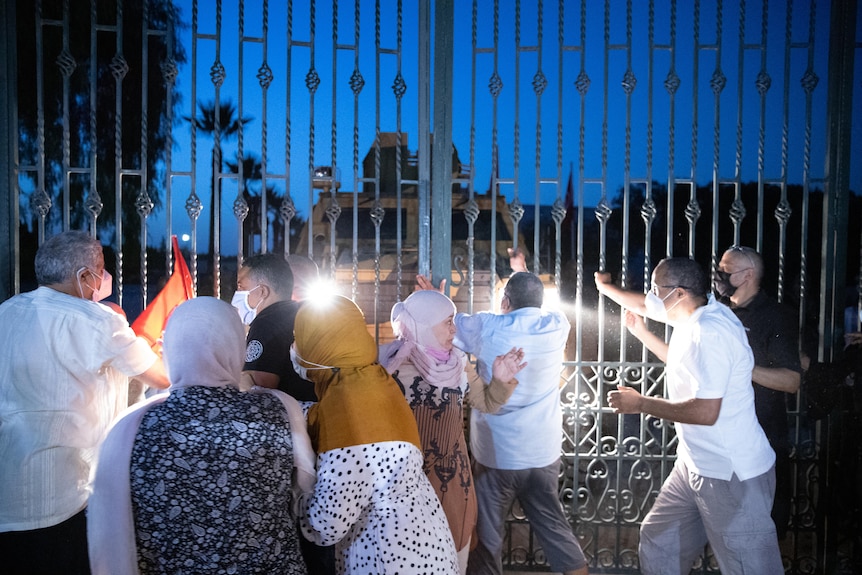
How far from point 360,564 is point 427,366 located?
0.84m

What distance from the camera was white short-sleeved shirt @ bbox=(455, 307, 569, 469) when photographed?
3.49 meters

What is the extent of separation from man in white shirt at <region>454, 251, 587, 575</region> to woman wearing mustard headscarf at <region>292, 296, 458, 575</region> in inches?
45.8

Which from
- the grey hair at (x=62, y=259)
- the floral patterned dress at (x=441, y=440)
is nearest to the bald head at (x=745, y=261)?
the floral patterned dress at (x=441, y=440)

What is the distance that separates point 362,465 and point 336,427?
15cm

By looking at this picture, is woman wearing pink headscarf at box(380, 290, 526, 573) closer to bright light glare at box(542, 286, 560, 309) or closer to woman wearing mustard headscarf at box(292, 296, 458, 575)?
woman wearing mustard headscarf at box(292, 296, 458, 575)

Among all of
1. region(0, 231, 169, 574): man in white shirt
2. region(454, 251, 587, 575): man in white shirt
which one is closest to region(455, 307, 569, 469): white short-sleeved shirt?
region(454, 251, 587, 575): man in white shirt

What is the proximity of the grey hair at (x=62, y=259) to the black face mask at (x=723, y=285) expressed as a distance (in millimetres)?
3199

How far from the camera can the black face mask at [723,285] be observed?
12.4 ft

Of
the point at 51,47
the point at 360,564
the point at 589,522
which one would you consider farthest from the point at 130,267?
the point at 360,564

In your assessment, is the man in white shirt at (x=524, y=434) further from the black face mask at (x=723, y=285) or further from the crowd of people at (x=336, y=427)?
the black face mask at (x=723, y=285)

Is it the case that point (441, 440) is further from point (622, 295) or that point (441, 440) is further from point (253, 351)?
point (622, 295)

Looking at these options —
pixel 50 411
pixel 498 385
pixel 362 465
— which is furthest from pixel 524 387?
pixel 50 411

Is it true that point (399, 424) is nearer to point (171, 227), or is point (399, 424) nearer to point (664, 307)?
point (664, 307)

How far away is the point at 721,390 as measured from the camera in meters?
2.99
